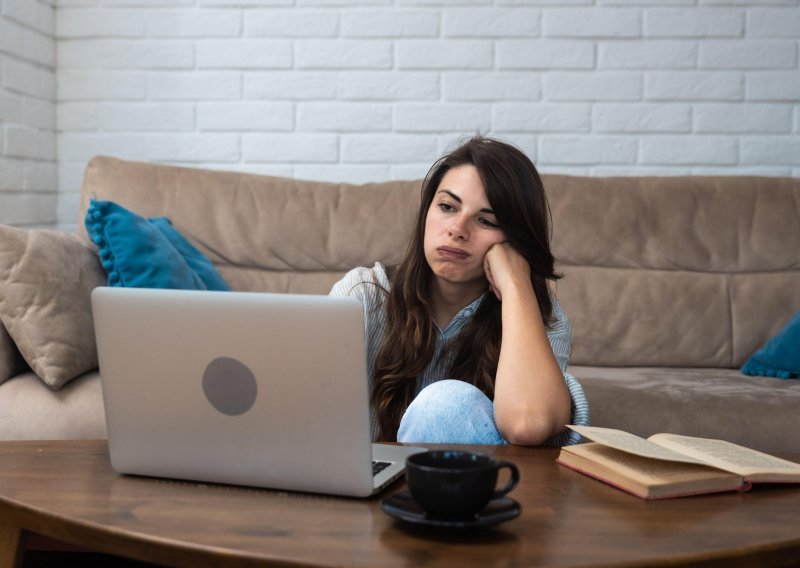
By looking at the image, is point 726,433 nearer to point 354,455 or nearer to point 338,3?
point 354,455

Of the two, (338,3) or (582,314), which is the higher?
(338,3)

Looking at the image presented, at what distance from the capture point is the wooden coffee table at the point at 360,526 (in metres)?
0.87

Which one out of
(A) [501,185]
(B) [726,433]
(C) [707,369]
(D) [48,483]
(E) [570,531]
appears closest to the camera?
(E) [570,531]

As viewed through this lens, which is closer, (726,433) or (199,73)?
(726,433)

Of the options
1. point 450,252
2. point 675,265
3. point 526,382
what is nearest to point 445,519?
point 526,382

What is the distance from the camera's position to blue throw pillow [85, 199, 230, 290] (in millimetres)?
2170

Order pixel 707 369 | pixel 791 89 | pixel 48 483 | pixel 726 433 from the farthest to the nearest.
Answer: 1. pixel 791 89
2. pixel 707 369
3. pixel 726 433
4. pixel 48 483

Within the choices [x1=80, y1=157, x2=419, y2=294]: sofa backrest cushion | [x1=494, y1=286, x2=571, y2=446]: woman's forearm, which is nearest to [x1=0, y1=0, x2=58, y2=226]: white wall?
[x1=80, y1=157, x2=419, y2=294]: sofa backrest cushion

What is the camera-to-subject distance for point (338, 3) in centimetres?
304

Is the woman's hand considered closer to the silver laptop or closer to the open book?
the open book

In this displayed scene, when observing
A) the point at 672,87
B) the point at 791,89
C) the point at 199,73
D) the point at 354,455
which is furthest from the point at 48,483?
the point at 791,89

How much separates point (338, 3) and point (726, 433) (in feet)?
5.86

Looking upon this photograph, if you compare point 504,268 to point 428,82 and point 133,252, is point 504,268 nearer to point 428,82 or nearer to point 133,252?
point 133,252

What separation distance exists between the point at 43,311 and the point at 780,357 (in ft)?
A: 5.92
